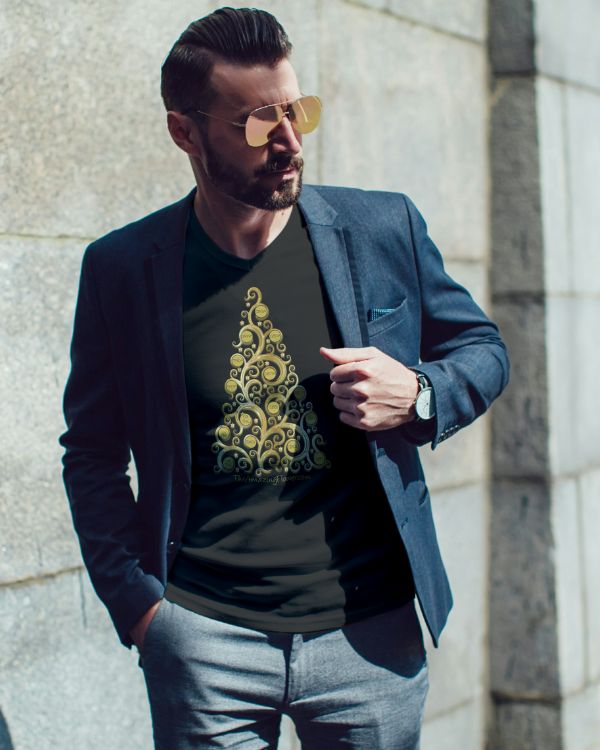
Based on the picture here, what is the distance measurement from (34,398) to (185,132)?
1.07 metres

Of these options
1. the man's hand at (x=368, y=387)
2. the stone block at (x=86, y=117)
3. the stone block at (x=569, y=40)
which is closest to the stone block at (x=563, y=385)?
the stone block at (x=569, y=40)

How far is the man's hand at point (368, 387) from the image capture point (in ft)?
8.67

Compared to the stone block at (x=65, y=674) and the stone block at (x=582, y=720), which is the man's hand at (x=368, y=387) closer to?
the stone block at (x=65, y=674)

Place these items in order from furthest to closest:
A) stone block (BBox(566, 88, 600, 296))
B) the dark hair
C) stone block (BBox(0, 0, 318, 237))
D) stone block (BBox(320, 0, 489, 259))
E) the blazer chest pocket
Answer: stone block (BBox(566, 88, 600, 296)) < stone block (BBox(320, 0, 489, 259)) < stone block (BBox(0, 0, 318, 237)) < the blazer chest pocket < the dark hair

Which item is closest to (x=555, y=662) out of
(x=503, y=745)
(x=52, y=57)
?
(x=503, y=745)

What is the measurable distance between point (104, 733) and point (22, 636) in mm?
480

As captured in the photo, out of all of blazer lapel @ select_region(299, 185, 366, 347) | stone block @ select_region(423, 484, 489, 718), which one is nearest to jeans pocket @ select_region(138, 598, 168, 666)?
blazer lapel @ select_region(299, 185, 366, 347)

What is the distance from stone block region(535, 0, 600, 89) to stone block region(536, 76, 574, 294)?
0.30 ft

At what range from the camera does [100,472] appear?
3.11 meters

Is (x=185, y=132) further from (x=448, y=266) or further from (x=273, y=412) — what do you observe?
(x=448, y=266)

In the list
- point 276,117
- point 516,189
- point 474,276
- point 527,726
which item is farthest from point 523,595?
point 276,117

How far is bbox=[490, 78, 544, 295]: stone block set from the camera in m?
5.27

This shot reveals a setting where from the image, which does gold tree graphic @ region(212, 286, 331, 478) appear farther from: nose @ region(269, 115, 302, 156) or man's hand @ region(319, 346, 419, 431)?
nose @ region(269, 115, 302, 156)

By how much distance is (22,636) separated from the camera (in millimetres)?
3648
